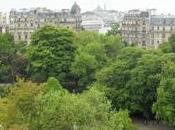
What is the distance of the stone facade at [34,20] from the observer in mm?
122625

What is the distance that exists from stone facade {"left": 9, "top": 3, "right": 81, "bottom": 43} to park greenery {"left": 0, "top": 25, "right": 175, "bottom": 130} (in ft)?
62.8

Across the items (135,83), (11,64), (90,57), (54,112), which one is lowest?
(11,64)

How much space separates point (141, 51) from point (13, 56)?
91.1 ft

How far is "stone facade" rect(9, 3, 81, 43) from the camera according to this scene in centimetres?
12262

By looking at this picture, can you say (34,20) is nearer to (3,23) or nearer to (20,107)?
(3,23)

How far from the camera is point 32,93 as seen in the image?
4522 cm

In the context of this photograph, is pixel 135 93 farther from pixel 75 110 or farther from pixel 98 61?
pixel 75 110

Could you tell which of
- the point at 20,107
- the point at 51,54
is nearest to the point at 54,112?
the point at 20,107

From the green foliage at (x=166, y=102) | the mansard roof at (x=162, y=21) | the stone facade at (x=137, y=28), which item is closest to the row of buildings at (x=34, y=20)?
the stone facade at (x=137, y=28)

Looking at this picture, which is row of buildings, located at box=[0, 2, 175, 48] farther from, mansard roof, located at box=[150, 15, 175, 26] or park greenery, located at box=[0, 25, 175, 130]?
park greenery, located at box=[0, 25, 175, 130]

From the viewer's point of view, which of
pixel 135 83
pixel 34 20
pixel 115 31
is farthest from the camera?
pixel 115 31

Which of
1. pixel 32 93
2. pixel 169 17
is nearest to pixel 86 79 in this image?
pixel 32 93

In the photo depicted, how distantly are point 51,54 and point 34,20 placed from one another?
4277cm

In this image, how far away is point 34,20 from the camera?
4833 inches
